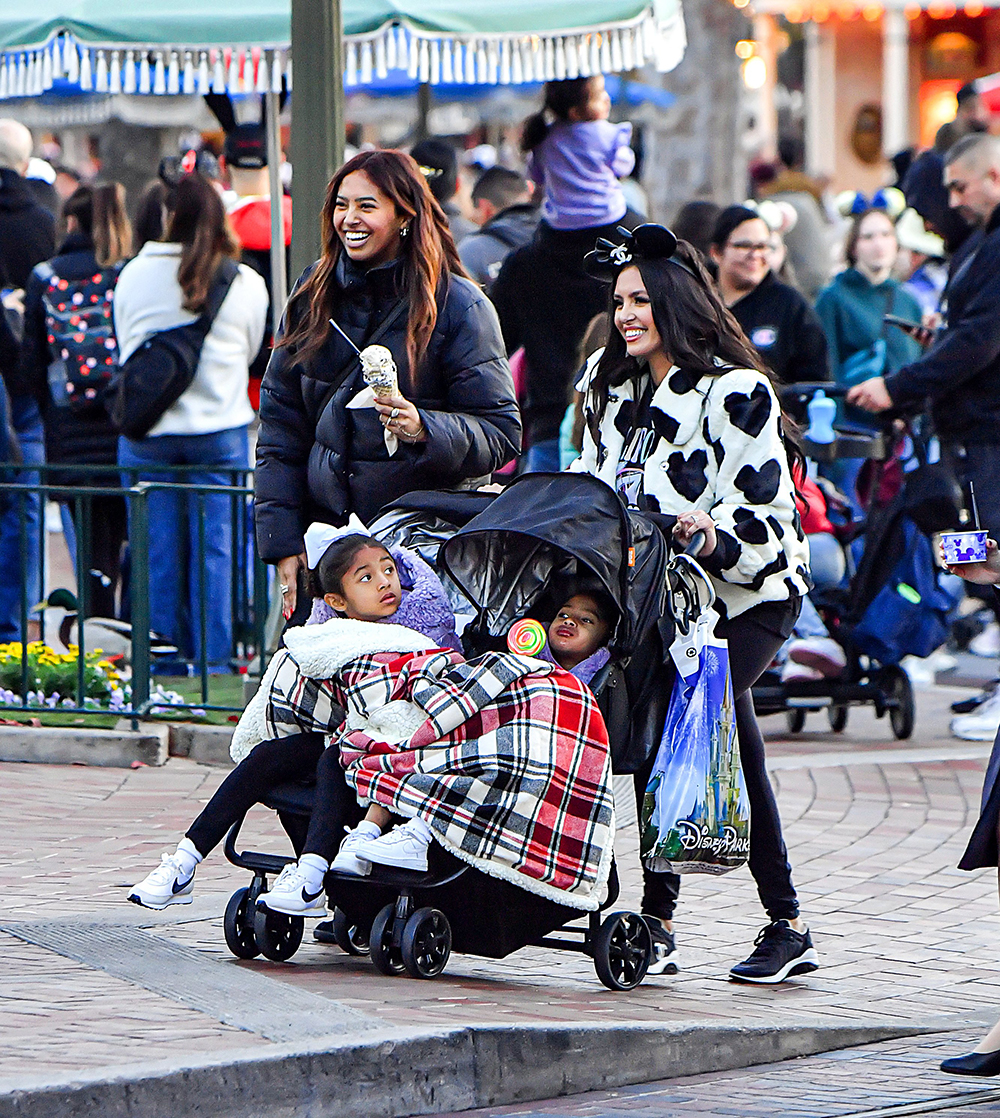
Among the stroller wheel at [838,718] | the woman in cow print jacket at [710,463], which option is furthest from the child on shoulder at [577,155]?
the woman in cow print jacket at [710,463]

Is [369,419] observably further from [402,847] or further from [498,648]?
[402,847]

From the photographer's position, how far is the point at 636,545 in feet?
18.3

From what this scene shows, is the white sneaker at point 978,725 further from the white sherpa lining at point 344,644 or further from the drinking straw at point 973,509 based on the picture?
the white sherpa lining at point 344,644

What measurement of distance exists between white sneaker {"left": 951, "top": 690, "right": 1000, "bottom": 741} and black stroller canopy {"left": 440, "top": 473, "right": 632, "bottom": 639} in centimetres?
477

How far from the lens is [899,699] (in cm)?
994

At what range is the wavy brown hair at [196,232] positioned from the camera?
385 inches

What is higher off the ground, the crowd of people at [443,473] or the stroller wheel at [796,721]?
the crowd of people at [443,473]

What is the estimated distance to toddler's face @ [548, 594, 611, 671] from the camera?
5633 millimetres

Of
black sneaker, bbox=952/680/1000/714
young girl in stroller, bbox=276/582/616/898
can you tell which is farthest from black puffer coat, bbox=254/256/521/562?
black sneaker, bbox=952/680/1000/714

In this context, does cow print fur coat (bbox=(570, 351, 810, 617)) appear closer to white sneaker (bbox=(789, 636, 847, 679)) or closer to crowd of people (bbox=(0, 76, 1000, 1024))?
crowd of people (bbox=(0, 76, 1000, 1024))

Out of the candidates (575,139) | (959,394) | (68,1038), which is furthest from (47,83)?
(68,1038)

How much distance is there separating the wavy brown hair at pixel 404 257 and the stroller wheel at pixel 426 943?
1.57 metres

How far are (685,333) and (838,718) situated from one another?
4641 mm

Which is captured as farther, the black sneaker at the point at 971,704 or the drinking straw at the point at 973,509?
the black sneaker at the point at 971,704
